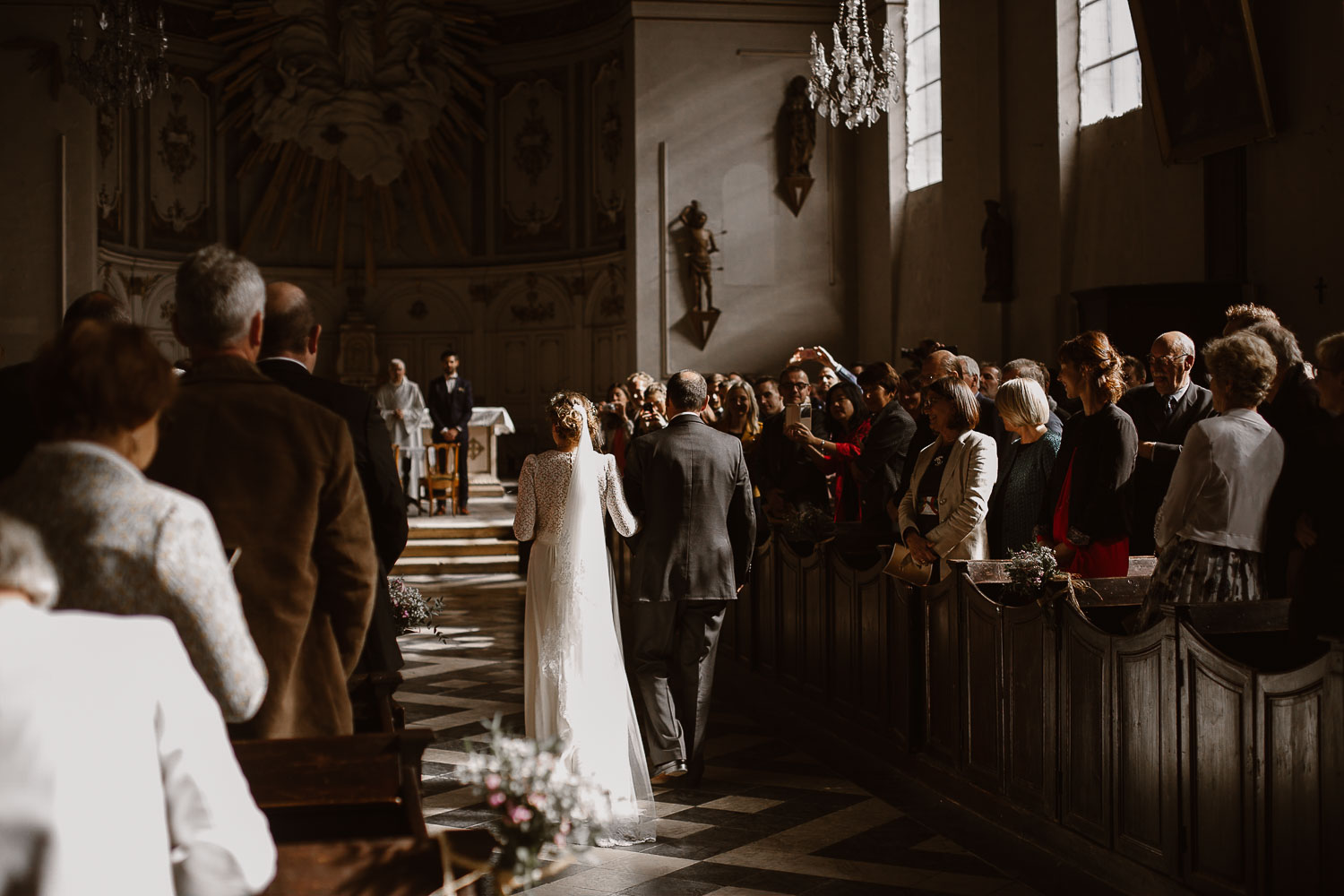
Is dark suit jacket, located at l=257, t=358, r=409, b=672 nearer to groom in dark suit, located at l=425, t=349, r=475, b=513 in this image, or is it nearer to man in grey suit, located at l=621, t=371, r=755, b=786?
man in grey suit, located at l=621, t=371, r=755, b=786

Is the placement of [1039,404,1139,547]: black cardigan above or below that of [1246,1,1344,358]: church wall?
below

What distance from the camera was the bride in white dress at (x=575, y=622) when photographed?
17.4 ft

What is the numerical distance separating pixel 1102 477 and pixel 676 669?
80.1 inches

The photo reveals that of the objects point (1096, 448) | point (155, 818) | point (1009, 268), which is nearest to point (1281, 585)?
point (1096, 448)

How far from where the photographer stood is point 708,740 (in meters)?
6.75

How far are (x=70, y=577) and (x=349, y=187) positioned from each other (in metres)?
18.9

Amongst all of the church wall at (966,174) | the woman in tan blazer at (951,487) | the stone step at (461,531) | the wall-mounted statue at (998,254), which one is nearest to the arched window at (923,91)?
the church wall at (966,174)

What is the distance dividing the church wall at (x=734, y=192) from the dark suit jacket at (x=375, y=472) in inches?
504

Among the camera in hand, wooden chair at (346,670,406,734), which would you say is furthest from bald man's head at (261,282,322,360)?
the camera in hand

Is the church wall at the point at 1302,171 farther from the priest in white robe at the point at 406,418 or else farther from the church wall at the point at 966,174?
the priest in white robe at the point at 406,418

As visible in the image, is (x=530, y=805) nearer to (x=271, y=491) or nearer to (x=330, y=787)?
(x=330, y=787)

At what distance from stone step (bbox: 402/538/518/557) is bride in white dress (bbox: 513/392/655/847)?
26.1ft

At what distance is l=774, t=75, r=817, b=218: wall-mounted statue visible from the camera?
1633 cm

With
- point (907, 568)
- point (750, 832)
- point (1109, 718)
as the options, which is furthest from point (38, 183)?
point (1109, 718)
